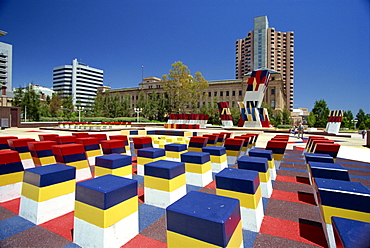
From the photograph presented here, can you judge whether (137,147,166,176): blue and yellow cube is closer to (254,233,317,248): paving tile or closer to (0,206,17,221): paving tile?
(0,206,17,221): paving tile

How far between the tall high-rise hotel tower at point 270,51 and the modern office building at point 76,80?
102606 mm

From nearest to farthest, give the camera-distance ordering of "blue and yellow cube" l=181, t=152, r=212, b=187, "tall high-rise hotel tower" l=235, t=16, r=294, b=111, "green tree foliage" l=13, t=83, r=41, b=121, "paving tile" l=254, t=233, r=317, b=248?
"paving tile" l=254, t=233, r=317, b=248 < "blue and yellow cube" l=181, t=152, r=212, b=187 < "green tree foliage" l=13, t=83, r=41, b=121 < "tall high-rise hotel tower" l=235, t=16, r=294, b=111

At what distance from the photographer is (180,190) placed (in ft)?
15.3

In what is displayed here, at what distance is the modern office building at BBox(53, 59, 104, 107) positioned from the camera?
13512cm

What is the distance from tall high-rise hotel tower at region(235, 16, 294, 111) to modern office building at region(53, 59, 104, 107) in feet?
337

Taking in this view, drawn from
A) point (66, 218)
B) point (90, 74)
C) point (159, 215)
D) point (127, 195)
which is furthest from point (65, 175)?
point (90, 74)

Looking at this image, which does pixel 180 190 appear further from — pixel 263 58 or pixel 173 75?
pixel 263 58

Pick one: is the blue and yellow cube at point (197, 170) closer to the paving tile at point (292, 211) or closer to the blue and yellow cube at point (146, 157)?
the blue and yellow cube at point (146, 157)

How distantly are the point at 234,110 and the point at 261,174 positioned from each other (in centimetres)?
6021

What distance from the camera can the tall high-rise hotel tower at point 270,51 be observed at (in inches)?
4154

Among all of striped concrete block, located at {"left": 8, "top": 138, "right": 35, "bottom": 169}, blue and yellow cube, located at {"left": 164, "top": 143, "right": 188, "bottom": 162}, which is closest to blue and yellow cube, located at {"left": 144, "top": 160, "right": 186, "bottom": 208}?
blue and yellow cube, located at {"left": 164, "top": 143, "right": 188, "bottom": 162}

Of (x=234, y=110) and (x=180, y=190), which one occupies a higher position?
(x=234, y=110)

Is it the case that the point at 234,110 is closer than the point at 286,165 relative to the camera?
No

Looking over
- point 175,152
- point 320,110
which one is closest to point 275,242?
point 175,152
